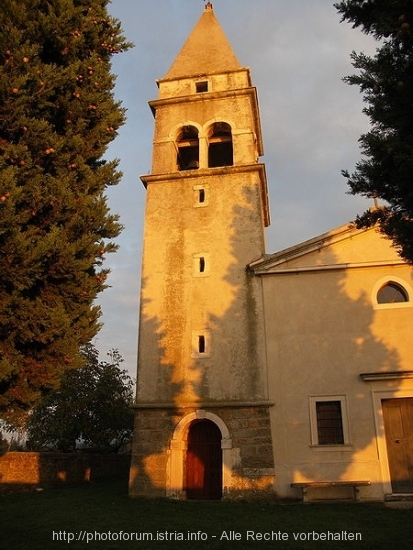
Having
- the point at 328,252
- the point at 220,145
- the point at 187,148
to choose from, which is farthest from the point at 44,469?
the point at 220,145

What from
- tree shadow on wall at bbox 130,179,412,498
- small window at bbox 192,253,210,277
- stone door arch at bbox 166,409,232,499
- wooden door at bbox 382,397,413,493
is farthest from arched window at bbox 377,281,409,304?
stone door arch at bbox 166,409,232,499

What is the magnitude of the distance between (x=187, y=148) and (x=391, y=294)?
10441 mm

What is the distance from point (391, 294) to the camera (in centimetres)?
1510

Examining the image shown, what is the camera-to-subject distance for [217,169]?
702 inches

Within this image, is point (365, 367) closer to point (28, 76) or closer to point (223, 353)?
point (223, 353)

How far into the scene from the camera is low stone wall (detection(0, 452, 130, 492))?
687 inches

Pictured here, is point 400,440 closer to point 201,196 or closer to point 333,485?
point 333,485

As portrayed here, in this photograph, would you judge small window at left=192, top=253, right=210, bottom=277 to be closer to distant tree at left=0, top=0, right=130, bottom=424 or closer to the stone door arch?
the stone door arch

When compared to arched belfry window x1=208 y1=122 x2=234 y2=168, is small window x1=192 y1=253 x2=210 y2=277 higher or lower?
lower

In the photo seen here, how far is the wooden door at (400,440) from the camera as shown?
13.1m

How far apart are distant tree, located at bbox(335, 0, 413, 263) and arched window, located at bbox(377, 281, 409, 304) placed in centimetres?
897

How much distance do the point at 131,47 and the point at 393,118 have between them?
5.82m

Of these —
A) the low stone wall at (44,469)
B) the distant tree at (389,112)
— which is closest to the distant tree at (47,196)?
the distant tree at (389,112)

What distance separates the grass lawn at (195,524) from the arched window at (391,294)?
5970 mm
